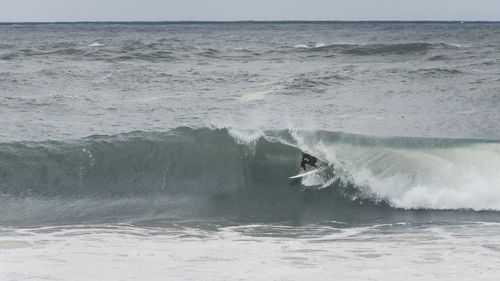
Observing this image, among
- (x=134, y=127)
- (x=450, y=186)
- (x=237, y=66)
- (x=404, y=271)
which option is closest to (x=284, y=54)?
(x=237, y=66)

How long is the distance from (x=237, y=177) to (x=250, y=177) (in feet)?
0.94

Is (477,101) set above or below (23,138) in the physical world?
above

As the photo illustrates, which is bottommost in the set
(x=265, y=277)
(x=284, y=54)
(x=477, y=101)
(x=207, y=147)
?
(x=265, y=277)

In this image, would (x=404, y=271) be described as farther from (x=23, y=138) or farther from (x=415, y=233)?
(x=23, y=138)

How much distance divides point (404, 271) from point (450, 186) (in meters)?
5.56

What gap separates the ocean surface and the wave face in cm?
4

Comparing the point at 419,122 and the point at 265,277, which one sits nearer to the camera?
the point at 265,277

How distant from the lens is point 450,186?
13945 millimetres

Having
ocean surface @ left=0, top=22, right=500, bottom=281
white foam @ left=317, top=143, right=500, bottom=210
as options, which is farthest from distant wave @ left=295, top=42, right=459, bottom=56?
white foam @ left=317, top=143, right=500, bottom=210

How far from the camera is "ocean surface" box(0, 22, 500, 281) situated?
943cm

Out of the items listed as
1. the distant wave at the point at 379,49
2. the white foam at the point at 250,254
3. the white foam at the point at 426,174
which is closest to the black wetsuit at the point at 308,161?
the white foam at the point at 426,174

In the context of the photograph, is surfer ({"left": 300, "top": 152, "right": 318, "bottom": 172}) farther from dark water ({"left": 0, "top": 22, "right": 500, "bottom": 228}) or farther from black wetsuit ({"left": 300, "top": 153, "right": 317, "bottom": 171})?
dark water ({"left": 0, "top": 22, "right": 500, "bottom": 228})

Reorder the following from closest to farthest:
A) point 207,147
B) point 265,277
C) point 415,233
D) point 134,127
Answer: point 265,277, point 415,233, point 207,147, point 134,127

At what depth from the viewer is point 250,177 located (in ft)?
50.9
